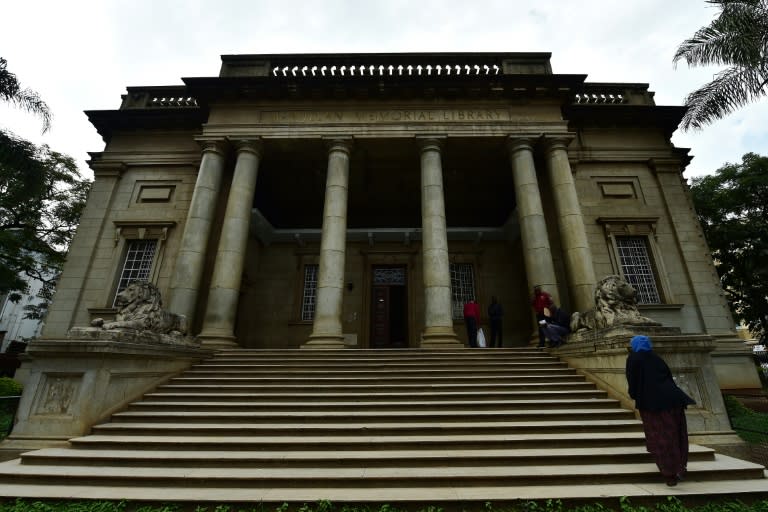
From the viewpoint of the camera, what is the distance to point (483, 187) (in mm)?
16016

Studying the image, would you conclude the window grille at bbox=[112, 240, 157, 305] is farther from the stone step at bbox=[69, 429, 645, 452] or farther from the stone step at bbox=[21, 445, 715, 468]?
the stone step at bbox=[21, 445, 715, 468]

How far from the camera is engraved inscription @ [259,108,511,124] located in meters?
12.8

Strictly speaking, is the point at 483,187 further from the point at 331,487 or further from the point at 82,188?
the point at 82,188

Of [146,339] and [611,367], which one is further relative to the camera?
[146,339]

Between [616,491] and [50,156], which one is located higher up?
[50,156]

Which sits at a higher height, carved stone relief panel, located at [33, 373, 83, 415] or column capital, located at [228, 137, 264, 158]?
column capital, located at [228, 137, 264, 158]

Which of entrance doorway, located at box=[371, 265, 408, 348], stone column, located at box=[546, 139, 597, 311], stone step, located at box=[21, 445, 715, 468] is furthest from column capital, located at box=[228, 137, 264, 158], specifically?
stone column, located at box=[546, 139, 597, 311]

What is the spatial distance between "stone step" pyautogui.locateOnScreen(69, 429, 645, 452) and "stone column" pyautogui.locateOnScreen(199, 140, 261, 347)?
15.4 feet

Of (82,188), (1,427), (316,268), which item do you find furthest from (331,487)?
(82,188)

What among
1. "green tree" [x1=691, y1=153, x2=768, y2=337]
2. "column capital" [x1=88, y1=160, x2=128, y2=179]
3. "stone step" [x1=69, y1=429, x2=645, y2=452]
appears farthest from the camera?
"green tree" [x1=691, y1=153, x2=768, y2=337]

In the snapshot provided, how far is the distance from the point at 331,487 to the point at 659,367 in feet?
14.3

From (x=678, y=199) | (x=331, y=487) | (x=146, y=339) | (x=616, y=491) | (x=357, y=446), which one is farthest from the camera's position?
(x=678, y=199)

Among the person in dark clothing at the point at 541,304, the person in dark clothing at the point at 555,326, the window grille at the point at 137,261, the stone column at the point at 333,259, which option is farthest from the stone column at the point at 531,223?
the window grille at the point at 137,261

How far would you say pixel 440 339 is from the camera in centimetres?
992
